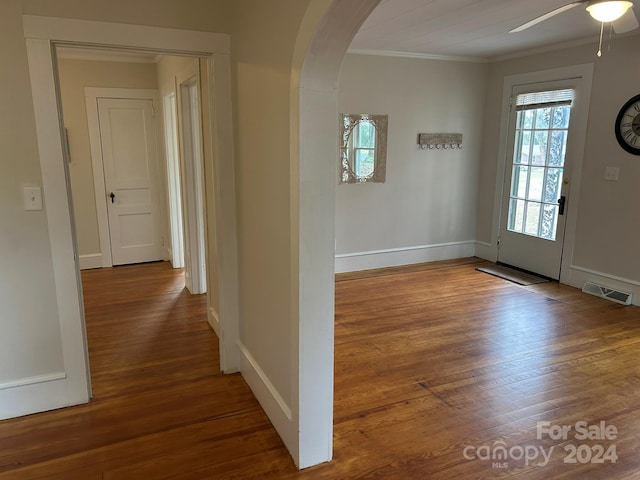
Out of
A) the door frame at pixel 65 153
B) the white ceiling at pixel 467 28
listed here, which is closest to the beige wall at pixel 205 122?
the door frame at pixel 65 153

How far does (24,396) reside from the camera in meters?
2.52

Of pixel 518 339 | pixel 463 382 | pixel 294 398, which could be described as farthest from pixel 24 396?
pixel 518 339

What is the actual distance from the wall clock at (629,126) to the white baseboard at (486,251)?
1953 millimetres

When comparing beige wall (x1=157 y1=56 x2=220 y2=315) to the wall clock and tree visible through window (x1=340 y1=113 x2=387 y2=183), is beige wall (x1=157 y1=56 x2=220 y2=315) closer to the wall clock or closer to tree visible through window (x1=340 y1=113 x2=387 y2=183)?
tree visible through window (x1=340 y1=113 x2=387 y2=183)

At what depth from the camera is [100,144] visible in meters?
5.26

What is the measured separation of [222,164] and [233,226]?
392mm

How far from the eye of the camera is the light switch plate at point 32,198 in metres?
2.36

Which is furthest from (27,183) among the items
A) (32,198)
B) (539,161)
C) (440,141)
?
(539,161)

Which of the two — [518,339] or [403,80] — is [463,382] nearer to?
[518,339]

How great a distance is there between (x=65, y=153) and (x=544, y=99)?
4722 mm

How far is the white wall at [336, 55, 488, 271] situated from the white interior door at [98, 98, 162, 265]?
236cm

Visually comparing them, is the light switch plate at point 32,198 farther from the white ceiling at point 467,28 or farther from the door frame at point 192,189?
the white ceiling at point 467,28

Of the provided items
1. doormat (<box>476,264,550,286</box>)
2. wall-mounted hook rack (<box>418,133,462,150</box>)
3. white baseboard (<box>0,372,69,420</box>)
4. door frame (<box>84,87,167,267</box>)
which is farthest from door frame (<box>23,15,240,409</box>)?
doormat (<box>476,264,550,286</box>)

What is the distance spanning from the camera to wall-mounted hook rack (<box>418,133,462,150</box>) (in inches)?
215
